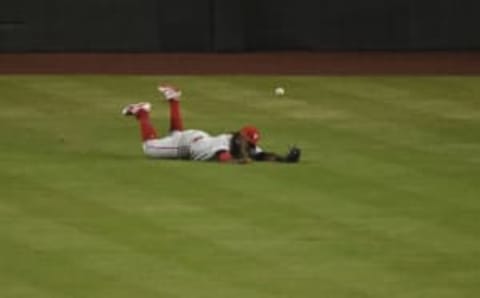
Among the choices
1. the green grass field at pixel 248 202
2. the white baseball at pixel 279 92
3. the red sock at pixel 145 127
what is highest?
the red sock at pixel 145 127

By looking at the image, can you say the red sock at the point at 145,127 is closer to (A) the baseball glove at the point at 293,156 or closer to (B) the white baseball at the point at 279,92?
(A) the baseball glove at the point at 293,156

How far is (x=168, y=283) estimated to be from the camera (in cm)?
1017

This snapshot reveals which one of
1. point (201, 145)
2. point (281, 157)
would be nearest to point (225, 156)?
point (201, 145)

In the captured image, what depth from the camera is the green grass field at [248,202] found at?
10.4 m

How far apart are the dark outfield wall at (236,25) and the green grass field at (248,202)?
134 inches

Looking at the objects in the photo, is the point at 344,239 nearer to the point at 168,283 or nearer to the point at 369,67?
the point at 168,283

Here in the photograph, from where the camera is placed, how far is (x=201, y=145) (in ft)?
45.8

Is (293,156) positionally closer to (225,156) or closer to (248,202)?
(225,156)

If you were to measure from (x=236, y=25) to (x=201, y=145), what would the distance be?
8.27 metres

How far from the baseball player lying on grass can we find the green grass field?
138 mm

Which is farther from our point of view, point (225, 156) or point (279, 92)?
point (279, 92)

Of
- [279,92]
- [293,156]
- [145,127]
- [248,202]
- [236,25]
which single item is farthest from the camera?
[236,25]

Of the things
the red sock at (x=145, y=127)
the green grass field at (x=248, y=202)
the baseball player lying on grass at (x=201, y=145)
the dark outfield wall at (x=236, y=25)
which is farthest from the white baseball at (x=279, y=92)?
the red sock at (x=145, y=127)

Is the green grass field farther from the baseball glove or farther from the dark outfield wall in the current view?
the dark outfield wall
